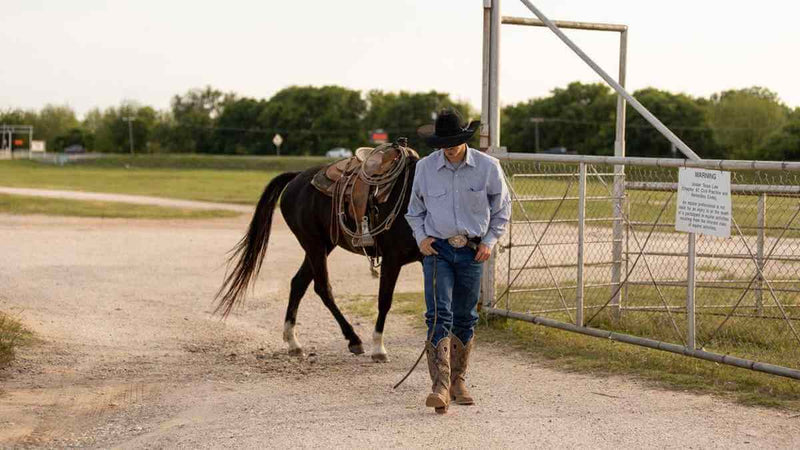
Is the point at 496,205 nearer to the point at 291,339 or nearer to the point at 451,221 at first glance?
the point at 451,221

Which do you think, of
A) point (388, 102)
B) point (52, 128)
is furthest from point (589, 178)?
A: point (52, 128)

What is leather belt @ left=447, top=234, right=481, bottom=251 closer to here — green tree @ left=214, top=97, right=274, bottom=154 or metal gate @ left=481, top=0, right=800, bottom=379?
metal gate @ left=481, top=0, right=800, bottom=379

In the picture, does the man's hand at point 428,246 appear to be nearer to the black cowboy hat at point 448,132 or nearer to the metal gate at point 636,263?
the black cowboy hat at point 448,132

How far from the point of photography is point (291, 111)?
106 meters

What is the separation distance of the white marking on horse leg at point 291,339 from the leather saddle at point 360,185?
104 centimetres

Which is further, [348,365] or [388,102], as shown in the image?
[388,102]

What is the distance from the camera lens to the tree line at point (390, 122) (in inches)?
2448

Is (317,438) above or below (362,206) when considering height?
below

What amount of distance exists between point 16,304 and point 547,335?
5.94m

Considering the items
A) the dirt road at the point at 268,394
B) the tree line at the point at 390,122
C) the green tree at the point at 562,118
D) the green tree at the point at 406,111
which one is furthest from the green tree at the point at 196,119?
the dirt road at the point at 268,394

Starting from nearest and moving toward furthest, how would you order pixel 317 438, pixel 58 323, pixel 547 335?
pixel 317 438 < pixel 547 335 < pixel 58 323

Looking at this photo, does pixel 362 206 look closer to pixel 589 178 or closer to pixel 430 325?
pixel 430 325

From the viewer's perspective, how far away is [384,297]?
8.39m

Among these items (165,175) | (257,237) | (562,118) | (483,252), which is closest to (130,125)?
(562,118)
